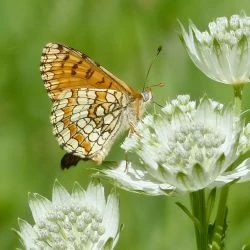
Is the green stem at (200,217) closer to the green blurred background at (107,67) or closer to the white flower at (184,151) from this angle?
the white flower at (184,151)

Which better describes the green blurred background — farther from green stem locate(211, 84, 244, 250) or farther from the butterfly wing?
green stem locate(211, 84, 244, 250)

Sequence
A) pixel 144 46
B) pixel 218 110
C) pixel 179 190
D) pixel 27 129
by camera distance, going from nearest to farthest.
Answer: pixel 179 190
pixel 218 110
pixel 27 129
pixel 144 46

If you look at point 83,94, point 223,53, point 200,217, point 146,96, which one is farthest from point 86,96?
point 200,217

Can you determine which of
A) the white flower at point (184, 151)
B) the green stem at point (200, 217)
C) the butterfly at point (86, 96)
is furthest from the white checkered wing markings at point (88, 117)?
the green stem at point (200, 217)

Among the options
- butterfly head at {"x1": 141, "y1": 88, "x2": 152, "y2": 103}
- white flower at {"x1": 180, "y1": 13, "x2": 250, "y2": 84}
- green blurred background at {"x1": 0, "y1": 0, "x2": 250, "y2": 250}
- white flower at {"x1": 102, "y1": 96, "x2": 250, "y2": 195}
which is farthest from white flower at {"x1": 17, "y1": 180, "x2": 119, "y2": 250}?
green blurred background at {"x1": 0, "y1": 0, "x2": 250, "y2": 250}

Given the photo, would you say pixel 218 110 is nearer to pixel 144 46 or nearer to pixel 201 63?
pixel 201 63

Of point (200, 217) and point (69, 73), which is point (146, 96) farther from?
point (200, 217)

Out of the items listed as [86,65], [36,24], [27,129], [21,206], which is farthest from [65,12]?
[86,65]
